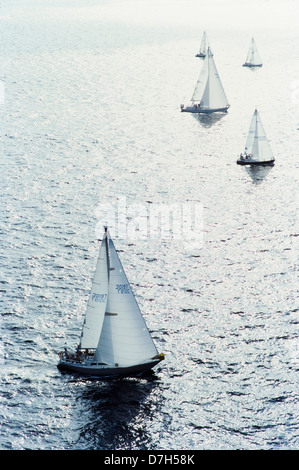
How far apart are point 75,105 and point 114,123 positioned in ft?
78.1

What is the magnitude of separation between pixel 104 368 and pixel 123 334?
4.07m

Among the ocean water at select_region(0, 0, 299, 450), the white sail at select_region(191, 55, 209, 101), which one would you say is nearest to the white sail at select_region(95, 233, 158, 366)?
the ocean water at select_region(0, 0, 299, 450)

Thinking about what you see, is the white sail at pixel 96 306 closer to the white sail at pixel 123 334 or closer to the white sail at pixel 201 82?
the white sail at pixel 123 334

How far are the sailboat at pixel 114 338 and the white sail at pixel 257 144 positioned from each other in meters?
74.5

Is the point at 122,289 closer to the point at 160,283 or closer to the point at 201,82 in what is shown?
the point at 160,283

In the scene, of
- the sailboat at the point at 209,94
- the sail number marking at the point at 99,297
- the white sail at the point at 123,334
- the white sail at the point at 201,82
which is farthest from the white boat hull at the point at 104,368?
the white sail at the point at 201,82

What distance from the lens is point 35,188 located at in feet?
426

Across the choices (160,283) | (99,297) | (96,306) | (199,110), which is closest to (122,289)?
(99,297)

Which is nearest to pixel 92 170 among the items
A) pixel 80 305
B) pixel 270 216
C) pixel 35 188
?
pixel 35 188

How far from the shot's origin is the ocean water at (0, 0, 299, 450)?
6738cm

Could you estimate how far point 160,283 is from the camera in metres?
94.5

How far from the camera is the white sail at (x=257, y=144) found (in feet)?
457

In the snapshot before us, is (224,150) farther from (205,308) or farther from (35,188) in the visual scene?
(205,308)

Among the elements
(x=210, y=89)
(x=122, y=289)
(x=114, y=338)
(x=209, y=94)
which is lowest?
(x=114, y=338)
